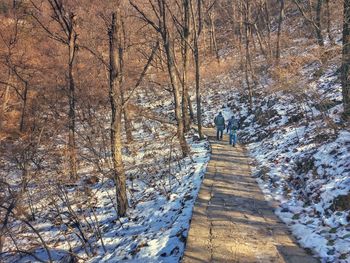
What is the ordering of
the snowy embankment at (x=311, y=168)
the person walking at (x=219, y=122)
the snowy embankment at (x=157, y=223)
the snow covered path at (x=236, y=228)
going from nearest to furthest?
1. the snow covered path at (x=236, y=228)
2. the snowy embankment at (x=311, y=168)
3. the snowy embankment at (x=157, y=223)
4. the person walking at (x=219, y=122)

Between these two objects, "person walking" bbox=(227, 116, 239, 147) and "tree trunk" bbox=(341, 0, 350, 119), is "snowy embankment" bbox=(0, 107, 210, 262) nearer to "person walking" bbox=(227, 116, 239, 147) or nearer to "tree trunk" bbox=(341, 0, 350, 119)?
"person walking" bbox=(227, 116, 239, 147)

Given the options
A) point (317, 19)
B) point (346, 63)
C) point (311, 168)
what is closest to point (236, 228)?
point (311, 168)

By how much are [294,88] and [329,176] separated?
6558mm

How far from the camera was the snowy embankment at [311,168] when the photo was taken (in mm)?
7293

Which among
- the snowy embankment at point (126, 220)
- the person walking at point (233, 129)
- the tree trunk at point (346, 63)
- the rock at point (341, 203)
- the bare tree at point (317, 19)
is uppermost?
the bare tree at point (317, 19)

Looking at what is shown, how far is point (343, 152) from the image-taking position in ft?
31.8

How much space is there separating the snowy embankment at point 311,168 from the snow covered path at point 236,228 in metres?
0.37

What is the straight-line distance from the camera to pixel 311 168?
10.3 meters

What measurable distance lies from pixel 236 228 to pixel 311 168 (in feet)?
11.9

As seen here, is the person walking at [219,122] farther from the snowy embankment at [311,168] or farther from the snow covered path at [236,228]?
the snow covered path at [236,228]

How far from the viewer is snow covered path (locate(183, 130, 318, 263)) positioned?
266 inches

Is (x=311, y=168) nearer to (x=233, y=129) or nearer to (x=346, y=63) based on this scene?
(x=346, y=63)

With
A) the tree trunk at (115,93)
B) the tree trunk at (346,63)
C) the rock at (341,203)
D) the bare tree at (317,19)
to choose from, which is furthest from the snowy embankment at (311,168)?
the tree trunk at (115,93)

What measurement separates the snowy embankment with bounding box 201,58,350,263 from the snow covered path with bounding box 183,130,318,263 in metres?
0.37
